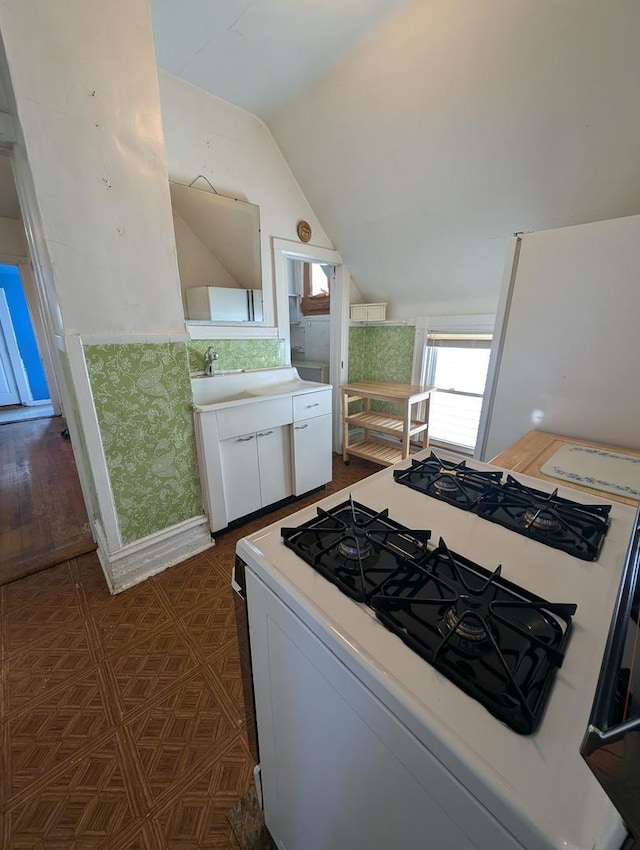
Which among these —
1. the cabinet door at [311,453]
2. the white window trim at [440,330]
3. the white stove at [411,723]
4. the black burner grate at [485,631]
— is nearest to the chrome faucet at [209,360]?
→ the cabinet door at [311,453]

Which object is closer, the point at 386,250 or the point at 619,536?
the point at 619,536

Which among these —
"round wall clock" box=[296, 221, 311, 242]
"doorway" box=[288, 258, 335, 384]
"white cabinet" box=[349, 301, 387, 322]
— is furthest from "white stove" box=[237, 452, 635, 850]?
"doorway" box=[288, 258, 335, 384]

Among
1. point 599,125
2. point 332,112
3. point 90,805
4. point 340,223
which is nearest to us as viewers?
point 90,805

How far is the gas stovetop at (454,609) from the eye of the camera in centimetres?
43

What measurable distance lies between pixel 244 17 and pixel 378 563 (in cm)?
227

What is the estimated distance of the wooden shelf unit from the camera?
279cm

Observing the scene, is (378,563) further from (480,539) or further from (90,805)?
(90,805)

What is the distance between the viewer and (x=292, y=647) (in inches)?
23.3

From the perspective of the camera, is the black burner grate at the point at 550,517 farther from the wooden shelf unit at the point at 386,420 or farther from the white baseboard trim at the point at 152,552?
the wooden shelf unit at the point at 386,420

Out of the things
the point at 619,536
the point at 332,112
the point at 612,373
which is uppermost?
the point at 332,112

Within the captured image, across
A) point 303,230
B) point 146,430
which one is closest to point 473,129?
point 303,230

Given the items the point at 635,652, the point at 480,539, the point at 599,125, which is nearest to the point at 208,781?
the point at 480,539

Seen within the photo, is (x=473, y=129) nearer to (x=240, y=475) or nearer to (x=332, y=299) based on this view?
(x=332, y=299)

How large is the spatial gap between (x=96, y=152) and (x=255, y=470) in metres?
1.70
